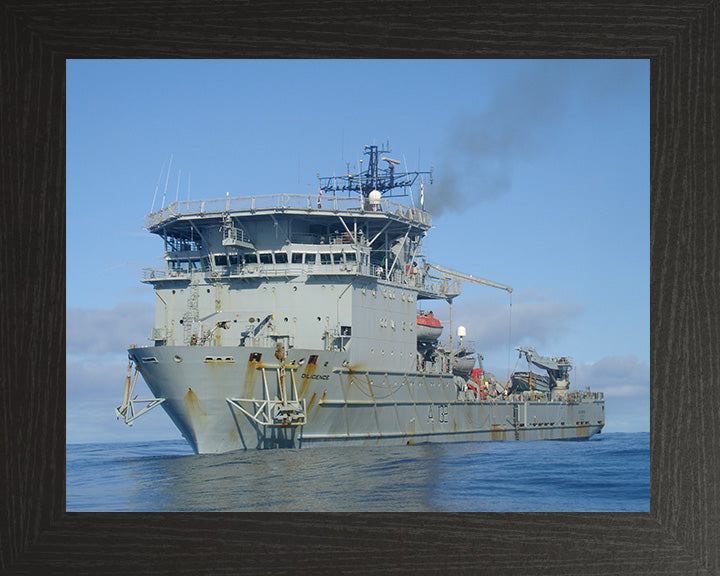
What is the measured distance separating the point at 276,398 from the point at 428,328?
9.23 metres

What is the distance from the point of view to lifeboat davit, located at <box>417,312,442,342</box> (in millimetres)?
27734

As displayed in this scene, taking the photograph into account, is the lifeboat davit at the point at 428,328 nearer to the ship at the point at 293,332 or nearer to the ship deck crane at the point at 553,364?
the ship at the point at 293,332

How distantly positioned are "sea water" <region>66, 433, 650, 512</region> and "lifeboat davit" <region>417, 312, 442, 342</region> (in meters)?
5.86

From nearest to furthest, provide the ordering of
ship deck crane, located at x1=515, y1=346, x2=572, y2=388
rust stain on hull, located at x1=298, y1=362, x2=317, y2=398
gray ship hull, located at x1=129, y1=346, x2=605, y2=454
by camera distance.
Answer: gray ship hull, located at x1=129, y1=346, x2=605, y2=454 → rust stain on hull, located at x1=298, y1=362, x2=317, y2=398 → ship deck crane, located at x1=515, y1=346, x2=572, y2=388

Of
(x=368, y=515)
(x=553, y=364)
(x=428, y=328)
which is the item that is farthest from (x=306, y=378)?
(x=553, y=364)

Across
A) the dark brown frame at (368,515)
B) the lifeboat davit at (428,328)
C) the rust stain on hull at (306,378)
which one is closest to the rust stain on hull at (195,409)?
the rust stain on hull at (306,378)

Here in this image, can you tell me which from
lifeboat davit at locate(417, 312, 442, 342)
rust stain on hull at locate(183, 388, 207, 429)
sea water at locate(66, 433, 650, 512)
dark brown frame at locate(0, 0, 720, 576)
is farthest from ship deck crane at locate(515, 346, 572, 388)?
dark brown frame at locate(0, 0, 720, 576)

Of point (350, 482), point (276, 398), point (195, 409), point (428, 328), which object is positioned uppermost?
point (428, 328)

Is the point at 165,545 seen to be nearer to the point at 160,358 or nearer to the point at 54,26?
the point at 54,26

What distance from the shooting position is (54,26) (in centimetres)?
666

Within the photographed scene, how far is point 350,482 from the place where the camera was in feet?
52.3

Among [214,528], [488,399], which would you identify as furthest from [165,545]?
[488,399]

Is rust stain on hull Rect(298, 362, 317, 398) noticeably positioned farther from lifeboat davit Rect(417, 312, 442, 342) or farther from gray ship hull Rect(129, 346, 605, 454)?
lifeboat davit Rect(417, 312, 442, 342)

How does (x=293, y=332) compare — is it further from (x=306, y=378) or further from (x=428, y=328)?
(x=428, y=328)
